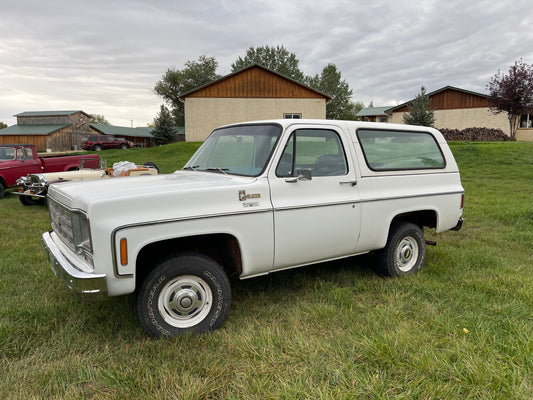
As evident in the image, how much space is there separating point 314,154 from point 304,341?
181cm

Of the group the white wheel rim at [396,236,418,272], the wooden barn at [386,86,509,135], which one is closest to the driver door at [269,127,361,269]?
the white wheel rim at [396,236,418,272]

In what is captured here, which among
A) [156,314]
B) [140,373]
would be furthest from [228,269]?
[140,373]

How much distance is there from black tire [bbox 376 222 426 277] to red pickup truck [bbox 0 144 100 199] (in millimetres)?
10000

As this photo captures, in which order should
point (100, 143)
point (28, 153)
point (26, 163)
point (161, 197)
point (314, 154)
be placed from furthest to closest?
point (100, 143), point (28, 153), point (26, 163), point (314, 154), point (161, 197)

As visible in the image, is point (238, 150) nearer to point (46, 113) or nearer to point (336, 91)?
point (46, 113)

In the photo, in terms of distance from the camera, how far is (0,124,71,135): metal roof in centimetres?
4253

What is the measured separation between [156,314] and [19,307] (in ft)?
5.53

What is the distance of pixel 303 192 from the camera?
3.56 m

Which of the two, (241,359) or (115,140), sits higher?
(115,140)

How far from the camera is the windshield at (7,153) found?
11.7 metres

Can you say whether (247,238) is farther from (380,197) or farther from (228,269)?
(380,197)

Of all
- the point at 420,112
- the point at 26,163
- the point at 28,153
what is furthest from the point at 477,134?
the point at 26,163

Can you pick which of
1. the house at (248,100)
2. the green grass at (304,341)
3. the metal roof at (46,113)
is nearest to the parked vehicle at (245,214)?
the green grass at (304,341)

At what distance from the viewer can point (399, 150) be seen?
14.8 feet
